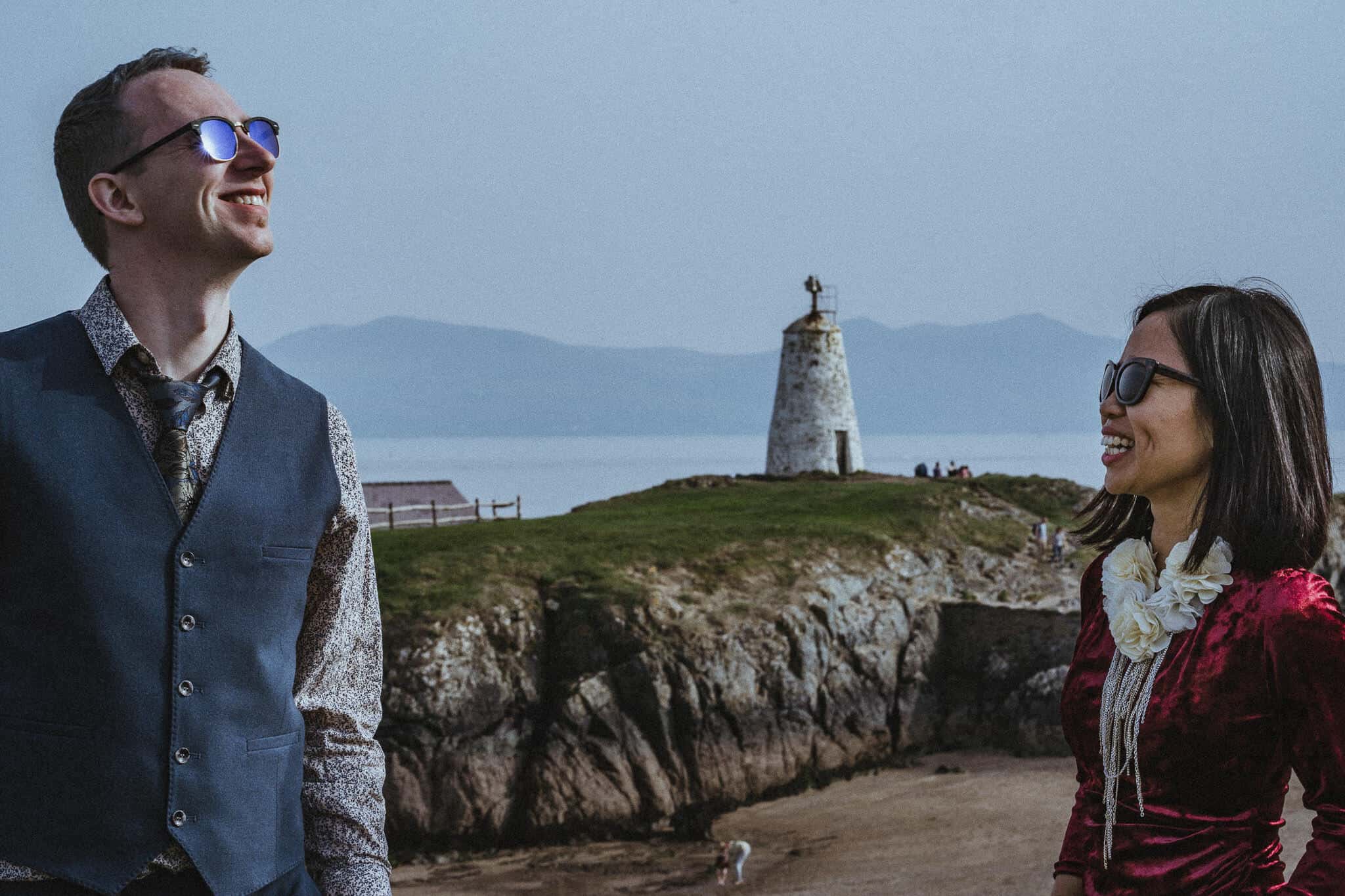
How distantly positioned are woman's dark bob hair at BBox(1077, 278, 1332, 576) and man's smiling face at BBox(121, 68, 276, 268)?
105 inches

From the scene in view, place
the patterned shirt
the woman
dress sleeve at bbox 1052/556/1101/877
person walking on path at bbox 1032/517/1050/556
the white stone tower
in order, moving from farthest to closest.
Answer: the white stone tower, person walking on path at bbox 1032/517/1050/556, dress sleeve at bbox 1052/556/1101/877, the woman, the patterned shirt

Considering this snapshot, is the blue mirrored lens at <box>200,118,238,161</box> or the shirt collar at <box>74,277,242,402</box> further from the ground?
the blue mirrored lens at <box>200,118,238,161</box>

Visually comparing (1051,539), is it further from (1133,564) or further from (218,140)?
(218,140)

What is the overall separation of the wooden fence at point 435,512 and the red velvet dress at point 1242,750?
3687 cm

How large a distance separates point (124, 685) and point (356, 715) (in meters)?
0.68

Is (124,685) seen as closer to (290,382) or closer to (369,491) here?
(290,382)

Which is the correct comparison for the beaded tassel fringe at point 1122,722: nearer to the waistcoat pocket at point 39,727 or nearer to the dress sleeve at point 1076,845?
the dress sleeve at point 1076,845

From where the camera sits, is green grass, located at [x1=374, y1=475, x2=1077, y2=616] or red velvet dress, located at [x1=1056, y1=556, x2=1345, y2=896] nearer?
red velvet dress, located at [x1=1056, y1=556, x2=1345, y2=896]

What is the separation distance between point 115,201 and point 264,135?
43 centimetres

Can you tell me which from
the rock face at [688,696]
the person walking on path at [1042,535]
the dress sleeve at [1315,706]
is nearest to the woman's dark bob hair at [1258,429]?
the dress sleeve at [1315,706]

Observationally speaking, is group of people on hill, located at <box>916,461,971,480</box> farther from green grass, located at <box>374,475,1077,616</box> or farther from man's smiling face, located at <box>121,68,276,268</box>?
man's smiling face, located at <box>121,68,276,268</box>

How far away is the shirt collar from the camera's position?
3393mm

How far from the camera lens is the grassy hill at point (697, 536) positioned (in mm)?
28344

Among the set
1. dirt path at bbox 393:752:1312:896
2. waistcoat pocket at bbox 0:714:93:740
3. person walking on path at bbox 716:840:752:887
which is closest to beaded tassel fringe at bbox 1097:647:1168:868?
waistcoat pocket at bbox 0:714:93:740
